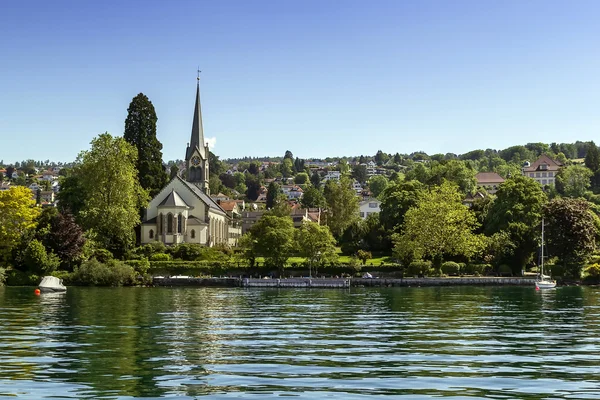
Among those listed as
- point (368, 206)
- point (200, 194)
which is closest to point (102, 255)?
point (200, 194)

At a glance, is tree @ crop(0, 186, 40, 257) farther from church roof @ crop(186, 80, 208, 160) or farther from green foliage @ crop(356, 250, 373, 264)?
church roof @ crop(186, 80, 208, 160)

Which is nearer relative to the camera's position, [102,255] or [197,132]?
[102,255]

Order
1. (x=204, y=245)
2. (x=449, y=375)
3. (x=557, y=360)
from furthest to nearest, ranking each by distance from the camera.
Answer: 1. (x=204, y=245)
2. (x=557, y=360)
3. (x=449, y=375)

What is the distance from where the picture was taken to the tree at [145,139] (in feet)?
375

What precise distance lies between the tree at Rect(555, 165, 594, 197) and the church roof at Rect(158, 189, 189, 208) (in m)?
84.1

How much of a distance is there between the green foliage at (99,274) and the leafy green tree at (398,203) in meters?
37.3

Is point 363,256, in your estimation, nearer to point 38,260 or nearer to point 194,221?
point 194,221

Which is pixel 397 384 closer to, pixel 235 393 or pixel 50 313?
pixel 235 393

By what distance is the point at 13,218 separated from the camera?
85.3m

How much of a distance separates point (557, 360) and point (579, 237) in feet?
207

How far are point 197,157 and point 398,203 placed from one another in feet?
113

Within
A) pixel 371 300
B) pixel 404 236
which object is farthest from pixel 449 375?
pixel 404 236

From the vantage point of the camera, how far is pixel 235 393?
22031 mm

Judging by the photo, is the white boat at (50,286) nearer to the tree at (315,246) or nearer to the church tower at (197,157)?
the tree at (315,246)
